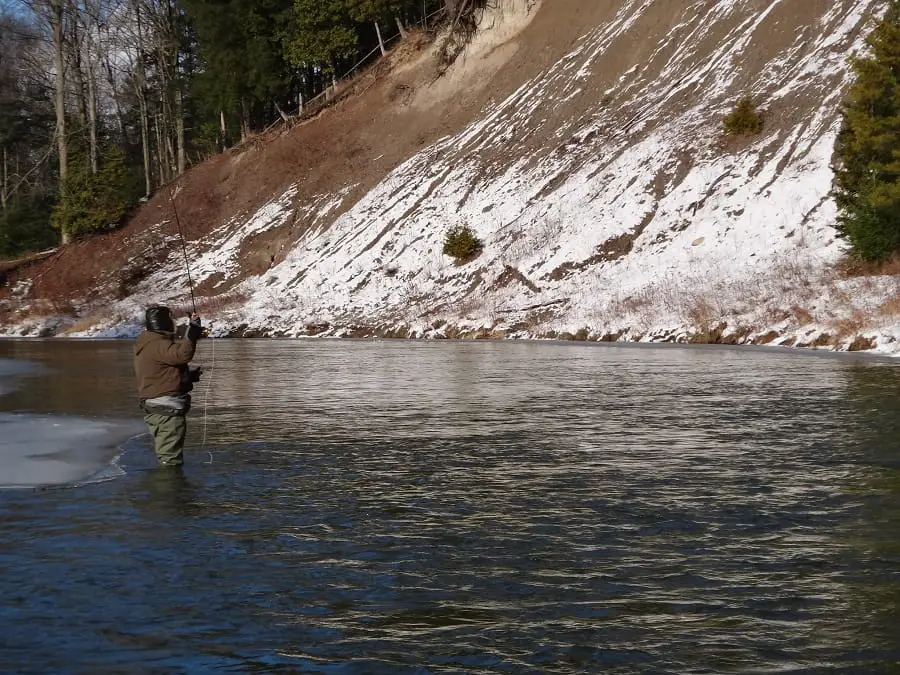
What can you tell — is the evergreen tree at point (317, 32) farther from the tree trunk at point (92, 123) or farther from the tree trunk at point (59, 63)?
the tree trunk at point (59, 63)

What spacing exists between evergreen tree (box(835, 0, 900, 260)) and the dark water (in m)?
16.5

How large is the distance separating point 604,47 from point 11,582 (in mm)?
49407

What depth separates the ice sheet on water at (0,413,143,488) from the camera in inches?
396

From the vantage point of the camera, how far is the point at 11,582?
20.7 feet

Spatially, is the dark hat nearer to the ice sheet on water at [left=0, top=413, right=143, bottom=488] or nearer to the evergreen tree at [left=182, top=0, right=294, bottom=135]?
the ice sheet on water at [left=0, top=413, right=143, bottom=488]

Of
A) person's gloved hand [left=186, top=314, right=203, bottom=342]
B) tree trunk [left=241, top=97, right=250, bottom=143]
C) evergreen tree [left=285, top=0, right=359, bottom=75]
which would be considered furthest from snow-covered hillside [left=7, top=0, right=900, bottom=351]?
person's gloved hand [left=186, top=314, right=203, bottom=342]

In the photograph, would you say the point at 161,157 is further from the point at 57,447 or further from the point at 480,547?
the point at 480,547

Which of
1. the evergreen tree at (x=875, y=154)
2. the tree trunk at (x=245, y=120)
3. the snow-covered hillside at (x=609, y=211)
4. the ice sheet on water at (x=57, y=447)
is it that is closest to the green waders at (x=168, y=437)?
the ice sheet on water at (x=57, y=447)

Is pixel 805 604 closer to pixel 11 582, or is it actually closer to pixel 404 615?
pixel 404 615

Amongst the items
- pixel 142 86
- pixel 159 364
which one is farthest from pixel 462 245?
pixel 142 86

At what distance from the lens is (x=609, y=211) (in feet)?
135

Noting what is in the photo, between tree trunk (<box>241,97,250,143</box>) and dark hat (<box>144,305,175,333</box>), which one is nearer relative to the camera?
dark hat (<box>144,305,175,333</box>)

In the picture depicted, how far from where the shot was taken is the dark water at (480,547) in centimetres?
512

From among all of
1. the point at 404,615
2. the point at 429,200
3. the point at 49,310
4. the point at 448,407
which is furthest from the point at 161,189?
the point at 404,615
